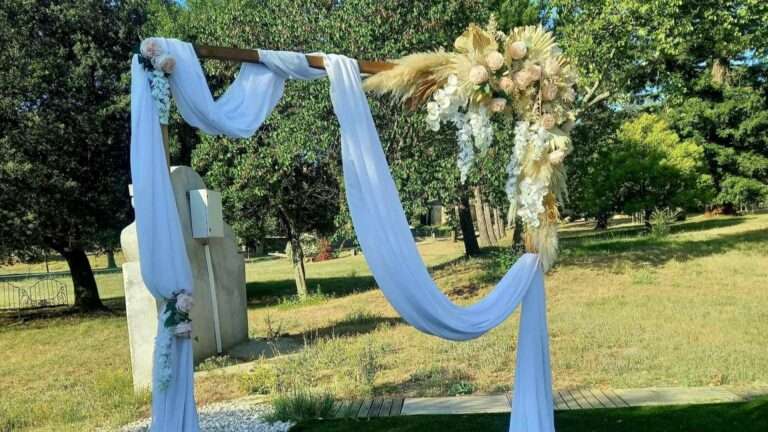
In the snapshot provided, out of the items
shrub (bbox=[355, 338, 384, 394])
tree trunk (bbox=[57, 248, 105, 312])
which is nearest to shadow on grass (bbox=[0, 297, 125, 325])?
tree trunk (bbox=[57, 248, 105, 312])

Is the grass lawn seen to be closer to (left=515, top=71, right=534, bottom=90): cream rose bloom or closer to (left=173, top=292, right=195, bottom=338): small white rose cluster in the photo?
(left=173, top=292, right=195, bottom=338): small white rose cluster

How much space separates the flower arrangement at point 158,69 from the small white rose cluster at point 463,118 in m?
1.67

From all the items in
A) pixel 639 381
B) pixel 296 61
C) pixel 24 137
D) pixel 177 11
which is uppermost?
pixel 177 11

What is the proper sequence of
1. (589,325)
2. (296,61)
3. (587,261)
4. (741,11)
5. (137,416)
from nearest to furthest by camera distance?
(296,61) < (137,416) < (589,325) < (741,11) < (587,261)

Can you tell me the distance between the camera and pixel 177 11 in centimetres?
1638

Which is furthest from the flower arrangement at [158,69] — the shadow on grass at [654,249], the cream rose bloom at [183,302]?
the shadow on grass at [654,249]

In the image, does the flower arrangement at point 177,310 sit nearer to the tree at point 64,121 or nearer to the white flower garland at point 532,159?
the white flower garland at point 532,159

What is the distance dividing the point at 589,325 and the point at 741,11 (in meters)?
6.89

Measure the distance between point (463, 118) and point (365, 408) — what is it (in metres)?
2.98

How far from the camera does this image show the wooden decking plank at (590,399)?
219 inches

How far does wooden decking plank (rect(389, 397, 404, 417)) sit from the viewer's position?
220 inches

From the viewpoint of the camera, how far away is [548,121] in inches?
164

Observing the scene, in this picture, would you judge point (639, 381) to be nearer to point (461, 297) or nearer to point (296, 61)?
point (296, 61)

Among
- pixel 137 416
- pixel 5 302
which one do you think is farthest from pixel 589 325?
pixel 5 302
